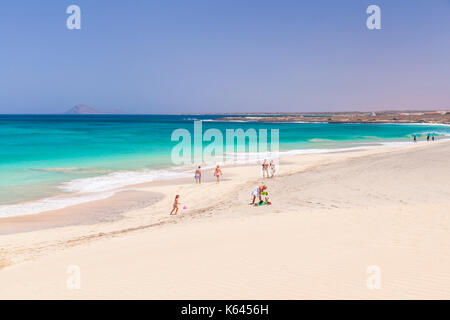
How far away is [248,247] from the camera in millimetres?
8047

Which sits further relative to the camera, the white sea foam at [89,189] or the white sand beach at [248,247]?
the white sea foam at [89,189]

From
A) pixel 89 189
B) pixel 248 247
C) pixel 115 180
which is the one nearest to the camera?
pixel 248 247

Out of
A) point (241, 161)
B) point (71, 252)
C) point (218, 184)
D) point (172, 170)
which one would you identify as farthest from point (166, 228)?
point (241, 161)

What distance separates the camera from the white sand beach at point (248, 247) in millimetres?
5934

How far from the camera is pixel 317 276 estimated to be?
6.19 metres

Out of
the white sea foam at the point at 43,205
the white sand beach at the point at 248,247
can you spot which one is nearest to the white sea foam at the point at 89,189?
the white sea foam at the point at 43,205

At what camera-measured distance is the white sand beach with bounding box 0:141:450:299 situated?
19.5 ft

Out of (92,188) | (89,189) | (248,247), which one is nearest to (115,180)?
(92,188)

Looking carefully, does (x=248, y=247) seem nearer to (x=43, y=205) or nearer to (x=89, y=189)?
(x=43, y=205)

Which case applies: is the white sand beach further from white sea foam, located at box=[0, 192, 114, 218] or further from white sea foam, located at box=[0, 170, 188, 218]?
white sea foam, located at box=[0, 170, 188, 218]

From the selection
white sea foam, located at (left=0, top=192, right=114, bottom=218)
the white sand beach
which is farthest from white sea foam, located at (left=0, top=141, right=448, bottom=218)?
the white sand beach

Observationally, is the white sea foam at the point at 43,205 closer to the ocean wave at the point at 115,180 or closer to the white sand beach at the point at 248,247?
the white sand beach at the point at 248,247

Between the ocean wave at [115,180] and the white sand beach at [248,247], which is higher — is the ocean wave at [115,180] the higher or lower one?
the higher one

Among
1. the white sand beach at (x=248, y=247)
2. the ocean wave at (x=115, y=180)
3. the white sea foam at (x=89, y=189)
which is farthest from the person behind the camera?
the ocean wave at (x=115, y=180)
